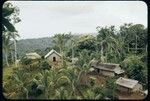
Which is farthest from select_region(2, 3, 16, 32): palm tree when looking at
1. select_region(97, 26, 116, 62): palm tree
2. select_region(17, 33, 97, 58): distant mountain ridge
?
select_region(97, 26, 116, 62): palm tree

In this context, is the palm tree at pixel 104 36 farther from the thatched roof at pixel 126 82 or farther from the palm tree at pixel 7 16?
the palm tree at pixel 7 16

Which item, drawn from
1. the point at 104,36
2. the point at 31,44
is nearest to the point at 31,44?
the point at 31,44

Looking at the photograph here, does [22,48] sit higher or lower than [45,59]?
higher

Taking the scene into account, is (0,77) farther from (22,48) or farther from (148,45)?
(148,45)

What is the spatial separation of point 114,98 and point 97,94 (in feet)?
0.54

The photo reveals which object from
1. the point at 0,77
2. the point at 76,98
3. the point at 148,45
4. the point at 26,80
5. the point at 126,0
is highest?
the point at 126,0

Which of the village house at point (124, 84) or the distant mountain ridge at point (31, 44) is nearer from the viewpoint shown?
the village house at point (124, 84)

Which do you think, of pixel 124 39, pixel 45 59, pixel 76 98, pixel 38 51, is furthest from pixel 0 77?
pixel 124 39

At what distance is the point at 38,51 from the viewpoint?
78.9 inches

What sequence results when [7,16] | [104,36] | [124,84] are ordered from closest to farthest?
[7,16] → [124,84] → [104,36]

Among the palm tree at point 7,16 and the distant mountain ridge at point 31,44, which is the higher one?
the palm tree at point 7,16

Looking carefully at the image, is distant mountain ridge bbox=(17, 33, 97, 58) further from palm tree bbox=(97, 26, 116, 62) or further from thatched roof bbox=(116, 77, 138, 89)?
thatched roof bbox=(116, 77, 138, 89)

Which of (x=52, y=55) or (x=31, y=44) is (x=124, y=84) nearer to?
(x=52, y=55)

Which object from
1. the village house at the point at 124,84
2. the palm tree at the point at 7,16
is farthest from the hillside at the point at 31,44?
the village house at the point at 124,84
